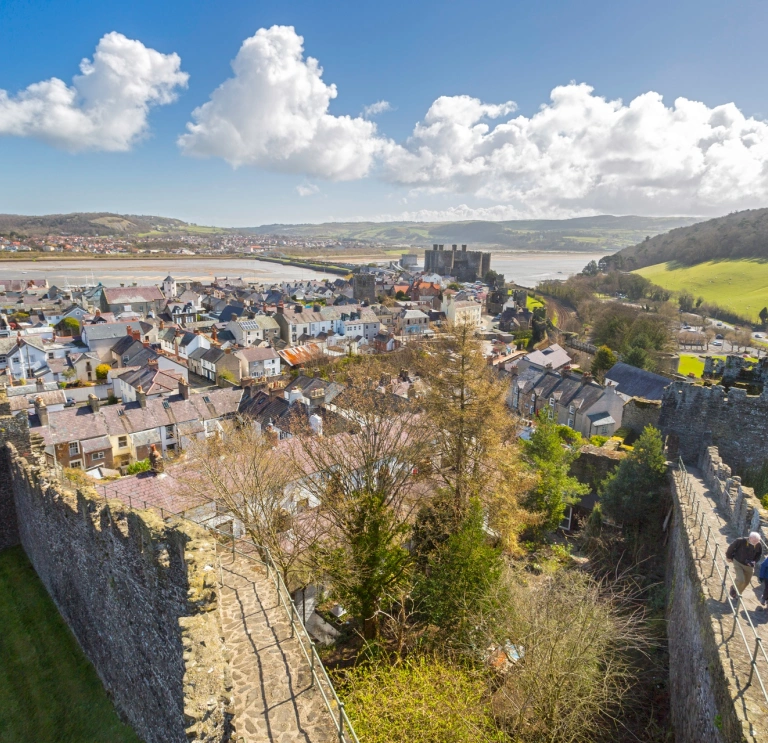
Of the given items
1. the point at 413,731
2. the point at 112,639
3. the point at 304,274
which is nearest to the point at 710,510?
the point at 413,731

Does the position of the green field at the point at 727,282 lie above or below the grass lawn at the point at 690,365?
above

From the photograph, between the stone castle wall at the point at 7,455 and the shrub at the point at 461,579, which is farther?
the stone castle wall at the point at 7,455

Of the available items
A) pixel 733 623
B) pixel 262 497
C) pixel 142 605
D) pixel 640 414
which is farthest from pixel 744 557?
pixel 640 414

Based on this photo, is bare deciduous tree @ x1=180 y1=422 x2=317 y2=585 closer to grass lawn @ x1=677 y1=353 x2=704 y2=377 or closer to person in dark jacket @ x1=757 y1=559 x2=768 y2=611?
person in dark jacket @ x1=757 y1=559 x2=768 y2=611

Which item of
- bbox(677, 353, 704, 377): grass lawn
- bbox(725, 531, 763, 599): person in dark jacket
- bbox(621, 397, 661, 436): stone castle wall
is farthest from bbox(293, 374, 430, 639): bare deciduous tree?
bbox(677, 353, 704, 377): grass lawn

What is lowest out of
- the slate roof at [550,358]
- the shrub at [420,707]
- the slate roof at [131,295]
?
the shrub at [420,707]

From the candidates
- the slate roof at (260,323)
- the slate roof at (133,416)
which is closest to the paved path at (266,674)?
the slate roof at (133,416)

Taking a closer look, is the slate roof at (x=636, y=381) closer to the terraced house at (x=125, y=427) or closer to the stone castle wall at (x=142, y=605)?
the terraced house at (x=125, y=427)
